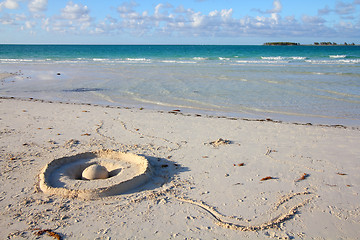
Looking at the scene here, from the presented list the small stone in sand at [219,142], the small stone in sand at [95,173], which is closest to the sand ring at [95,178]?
the small stone in sand at [95,173]

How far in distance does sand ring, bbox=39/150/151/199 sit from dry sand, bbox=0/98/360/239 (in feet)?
0.37

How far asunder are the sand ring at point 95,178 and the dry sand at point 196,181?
0.11 meters

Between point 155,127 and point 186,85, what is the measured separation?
26.6ft

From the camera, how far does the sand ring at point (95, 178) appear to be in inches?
163

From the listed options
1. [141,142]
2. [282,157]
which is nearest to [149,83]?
[141,142]

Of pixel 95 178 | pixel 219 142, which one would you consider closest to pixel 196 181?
pixel 95 178

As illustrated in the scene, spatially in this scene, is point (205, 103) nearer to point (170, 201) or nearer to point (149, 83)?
point (149, 83)

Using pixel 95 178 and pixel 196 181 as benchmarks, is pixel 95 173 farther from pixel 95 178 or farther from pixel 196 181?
pixel 196 181

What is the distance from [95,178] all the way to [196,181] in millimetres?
1539

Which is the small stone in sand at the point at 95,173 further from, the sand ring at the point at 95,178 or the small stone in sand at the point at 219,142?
the small stone in sand at the point at 219,142

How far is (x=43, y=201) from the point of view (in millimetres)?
3965

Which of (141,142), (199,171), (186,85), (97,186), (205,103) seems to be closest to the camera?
(97,186)

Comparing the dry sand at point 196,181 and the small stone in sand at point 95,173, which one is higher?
the small stone in sand at point 95,173

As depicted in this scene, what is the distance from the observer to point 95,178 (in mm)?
4594
